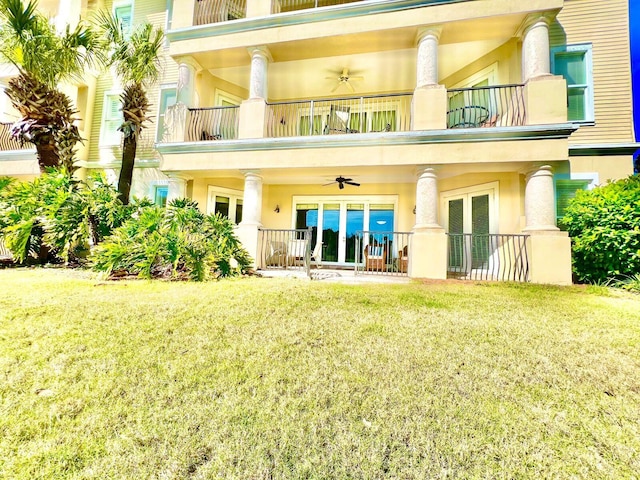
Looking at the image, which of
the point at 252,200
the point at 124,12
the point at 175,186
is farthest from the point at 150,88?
the point at 252,200

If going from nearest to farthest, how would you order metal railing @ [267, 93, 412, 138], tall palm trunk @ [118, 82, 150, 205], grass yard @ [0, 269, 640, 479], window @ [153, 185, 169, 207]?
1. grass yard @ [0, 269, 640, 479]
2. tall palm trunk @ [118, 82, 150, 205]
3. metal railing @ [267, 93, 412, 138]
4. window @ [153, 185, 169, 207]

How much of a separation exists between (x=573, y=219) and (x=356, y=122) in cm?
793

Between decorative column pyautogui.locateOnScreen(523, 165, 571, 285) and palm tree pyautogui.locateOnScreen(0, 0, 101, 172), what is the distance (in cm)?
1401

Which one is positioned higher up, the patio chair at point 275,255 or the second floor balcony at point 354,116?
the second floor balcony at point 354,116

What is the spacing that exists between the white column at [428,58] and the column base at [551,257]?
4.82 meters

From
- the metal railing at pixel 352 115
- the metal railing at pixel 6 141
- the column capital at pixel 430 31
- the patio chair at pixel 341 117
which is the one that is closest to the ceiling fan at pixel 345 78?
the metal railing at pixel 352 115

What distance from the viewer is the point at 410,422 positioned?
2332 millimetres

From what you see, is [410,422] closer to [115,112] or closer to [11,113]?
[115,112]

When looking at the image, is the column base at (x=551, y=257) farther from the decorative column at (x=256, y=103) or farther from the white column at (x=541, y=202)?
the decorative column at (x=256, y=103)

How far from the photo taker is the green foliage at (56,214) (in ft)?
25.9

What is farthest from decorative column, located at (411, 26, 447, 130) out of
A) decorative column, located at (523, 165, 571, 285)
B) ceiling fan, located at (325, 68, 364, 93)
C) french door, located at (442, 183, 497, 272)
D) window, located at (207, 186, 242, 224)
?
window, located at (207, 186, 242, 224)

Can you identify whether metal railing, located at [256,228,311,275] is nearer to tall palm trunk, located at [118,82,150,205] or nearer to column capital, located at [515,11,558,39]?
tall palm trunk, located at [118,82,150,205]

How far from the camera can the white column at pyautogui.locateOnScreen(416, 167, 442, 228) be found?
8023mm

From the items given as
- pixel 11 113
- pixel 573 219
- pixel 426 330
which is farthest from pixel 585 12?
pixel 11 113
